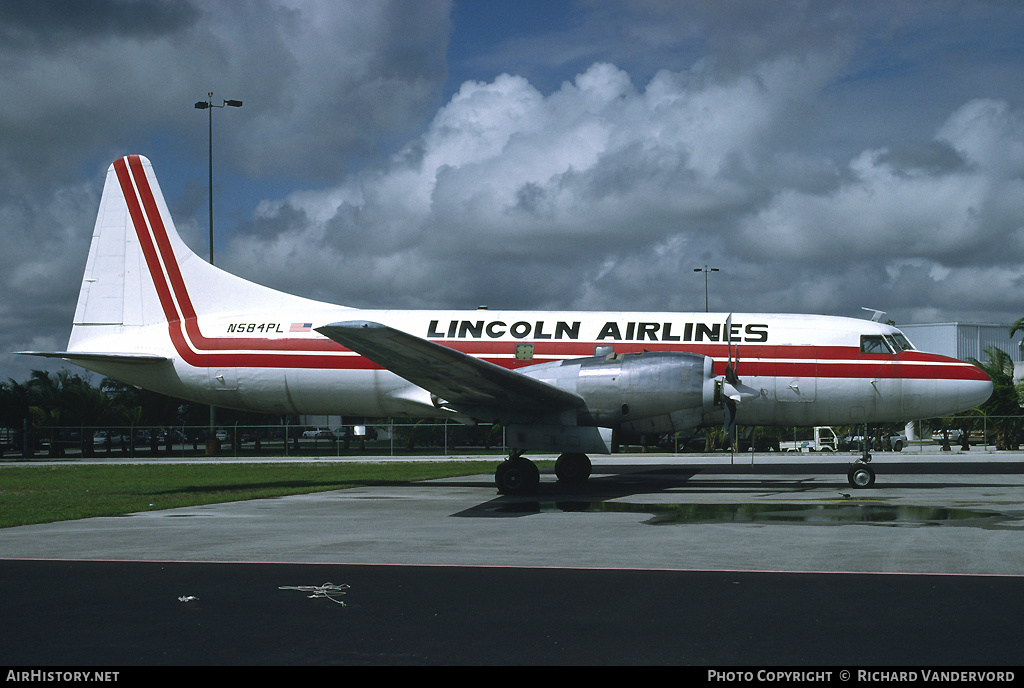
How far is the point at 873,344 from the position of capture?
21.4m

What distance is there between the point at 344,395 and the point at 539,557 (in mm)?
12023

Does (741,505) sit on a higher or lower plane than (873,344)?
lower

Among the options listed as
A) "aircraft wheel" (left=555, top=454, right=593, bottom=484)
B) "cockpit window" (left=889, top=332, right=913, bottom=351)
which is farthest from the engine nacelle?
"cockpit window" (left=889, top=332, right=913, bottom=351)

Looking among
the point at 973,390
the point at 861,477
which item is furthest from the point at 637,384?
the point at 973,390

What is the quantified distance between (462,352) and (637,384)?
432 cm

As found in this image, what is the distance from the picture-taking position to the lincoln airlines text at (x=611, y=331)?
2156 centimetres

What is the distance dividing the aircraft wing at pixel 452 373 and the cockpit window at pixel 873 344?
7825mm

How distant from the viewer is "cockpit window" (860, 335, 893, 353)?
21.3 m

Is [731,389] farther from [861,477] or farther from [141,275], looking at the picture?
[141,275]

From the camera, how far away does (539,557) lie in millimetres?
10547

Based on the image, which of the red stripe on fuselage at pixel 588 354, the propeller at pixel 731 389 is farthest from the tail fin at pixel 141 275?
the propeller at pixel 731 389

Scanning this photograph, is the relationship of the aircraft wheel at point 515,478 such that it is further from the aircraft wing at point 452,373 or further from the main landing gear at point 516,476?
the aircraft wing at point 452,373

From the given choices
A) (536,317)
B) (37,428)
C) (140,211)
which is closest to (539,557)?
(536,317)
